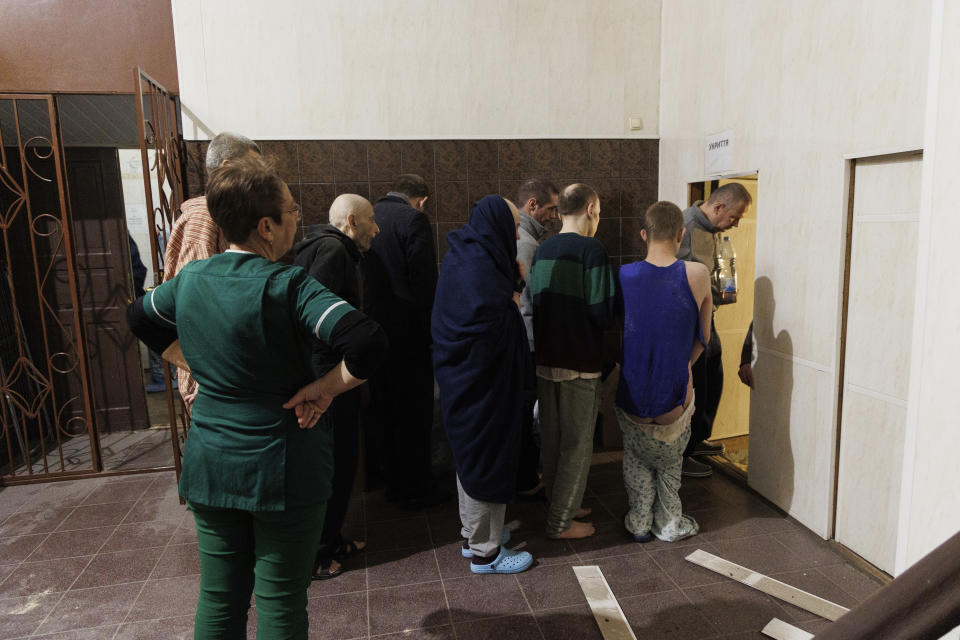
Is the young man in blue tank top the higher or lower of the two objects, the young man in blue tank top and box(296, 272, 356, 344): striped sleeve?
the lower

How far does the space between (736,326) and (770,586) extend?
2.03 m

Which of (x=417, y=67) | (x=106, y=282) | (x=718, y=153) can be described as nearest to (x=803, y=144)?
(x=718, y=153)

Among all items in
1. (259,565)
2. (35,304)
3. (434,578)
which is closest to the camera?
(259,565)

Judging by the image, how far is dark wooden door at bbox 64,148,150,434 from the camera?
14.7ft

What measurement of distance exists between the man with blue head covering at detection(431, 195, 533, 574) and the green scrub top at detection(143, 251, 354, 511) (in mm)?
954

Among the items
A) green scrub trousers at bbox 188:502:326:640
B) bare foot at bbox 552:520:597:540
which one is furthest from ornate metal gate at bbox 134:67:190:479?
bare foot at bbox 552:520:597:540

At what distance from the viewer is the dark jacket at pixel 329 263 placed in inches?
93.4

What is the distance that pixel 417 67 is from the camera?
151 inches

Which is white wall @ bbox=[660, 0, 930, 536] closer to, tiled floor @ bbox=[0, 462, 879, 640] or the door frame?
the door frame

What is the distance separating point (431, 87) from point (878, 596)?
379 cm

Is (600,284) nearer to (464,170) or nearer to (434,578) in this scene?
(434,578)

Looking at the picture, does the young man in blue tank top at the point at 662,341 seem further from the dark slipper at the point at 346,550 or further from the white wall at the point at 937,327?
the dark slipper at the point at 346,550

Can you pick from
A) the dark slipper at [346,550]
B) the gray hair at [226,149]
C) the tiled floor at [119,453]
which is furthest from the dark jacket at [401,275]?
the tiled floor at [119,453]

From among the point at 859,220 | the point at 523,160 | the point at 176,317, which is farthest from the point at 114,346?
the point at 859,220
